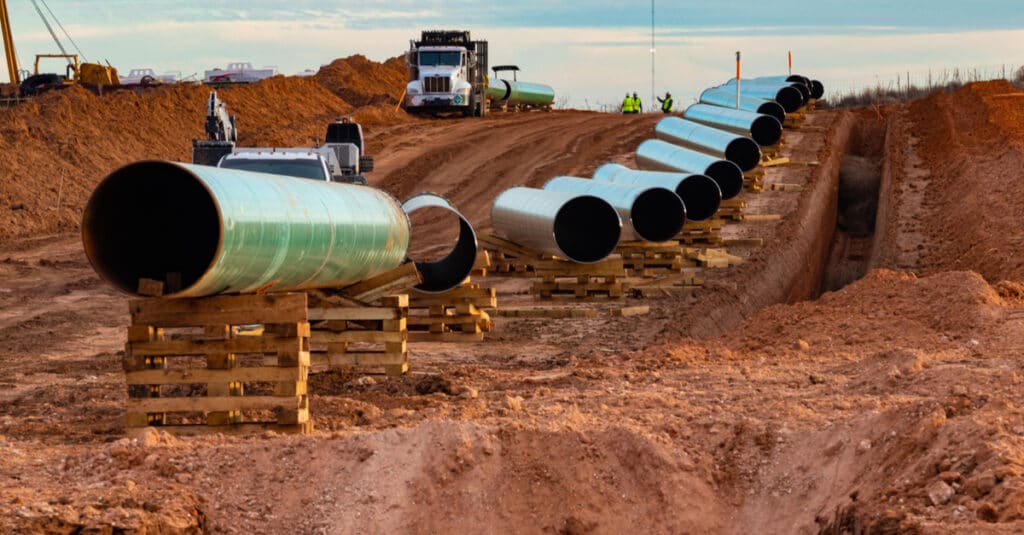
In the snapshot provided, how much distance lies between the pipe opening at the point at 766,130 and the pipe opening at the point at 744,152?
4.00 metres

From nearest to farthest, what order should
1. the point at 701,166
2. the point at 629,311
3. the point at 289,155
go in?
1. the point at 629,311
2. the point at 289,155
3. the point at 701,166

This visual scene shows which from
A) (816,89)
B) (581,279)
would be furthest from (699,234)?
(816,89)

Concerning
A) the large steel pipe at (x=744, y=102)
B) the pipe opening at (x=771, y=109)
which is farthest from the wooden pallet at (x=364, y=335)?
the pipe opening at (x=771, y=109)

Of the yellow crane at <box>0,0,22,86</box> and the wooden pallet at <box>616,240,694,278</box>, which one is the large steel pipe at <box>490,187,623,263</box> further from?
the yellow crane at <box>0,0,22,86</box>

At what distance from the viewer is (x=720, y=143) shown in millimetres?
29922

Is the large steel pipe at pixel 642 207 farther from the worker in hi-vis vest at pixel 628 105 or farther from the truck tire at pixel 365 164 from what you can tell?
the worker in hi-vis vest at pixel 628 105

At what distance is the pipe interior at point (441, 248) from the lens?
50.2 feet

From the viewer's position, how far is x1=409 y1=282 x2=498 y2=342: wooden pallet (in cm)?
1530

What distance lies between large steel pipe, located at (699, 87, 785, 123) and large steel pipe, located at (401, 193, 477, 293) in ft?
74.7

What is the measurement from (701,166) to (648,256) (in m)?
5.98

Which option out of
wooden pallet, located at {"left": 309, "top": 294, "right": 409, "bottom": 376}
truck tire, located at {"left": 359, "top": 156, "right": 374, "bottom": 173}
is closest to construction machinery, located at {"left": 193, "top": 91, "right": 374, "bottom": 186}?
truck tire, located at {"left": 359, "top": 156, "right": 374, "bottom": 173}

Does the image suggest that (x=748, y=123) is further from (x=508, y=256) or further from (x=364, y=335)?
(x=364, y=335)

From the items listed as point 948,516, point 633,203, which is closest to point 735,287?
point 633,203

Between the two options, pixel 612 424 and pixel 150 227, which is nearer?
pixel 612 424
